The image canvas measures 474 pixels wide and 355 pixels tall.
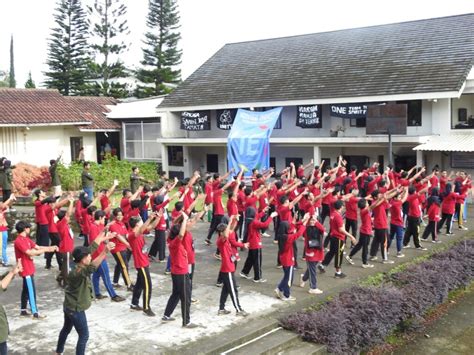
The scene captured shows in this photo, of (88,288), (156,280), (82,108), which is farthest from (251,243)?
(82,108)

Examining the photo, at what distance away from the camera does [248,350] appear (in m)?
6.79

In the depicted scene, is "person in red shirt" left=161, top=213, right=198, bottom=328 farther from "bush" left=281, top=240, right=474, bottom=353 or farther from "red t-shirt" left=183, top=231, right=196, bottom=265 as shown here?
"bush" left=281, top=240, right=474, bottom=353

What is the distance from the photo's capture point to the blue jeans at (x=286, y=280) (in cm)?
813

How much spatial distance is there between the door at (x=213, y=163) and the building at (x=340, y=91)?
6 centimetres

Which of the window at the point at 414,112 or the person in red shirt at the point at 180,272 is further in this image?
the window at the point at 414,112

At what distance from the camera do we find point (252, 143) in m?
18.7

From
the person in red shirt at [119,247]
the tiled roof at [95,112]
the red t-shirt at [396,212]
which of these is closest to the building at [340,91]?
the tiled roof at [95,112]

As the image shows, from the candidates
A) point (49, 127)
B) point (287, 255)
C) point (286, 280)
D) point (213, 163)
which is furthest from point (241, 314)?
point (213, 163)

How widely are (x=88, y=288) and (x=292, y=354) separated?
2781mm

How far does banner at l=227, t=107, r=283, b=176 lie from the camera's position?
1847 centimetres

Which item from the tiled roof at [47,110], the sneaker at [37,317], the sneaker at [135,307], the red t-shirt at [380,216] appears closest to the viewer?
the sneaker at [37,317]

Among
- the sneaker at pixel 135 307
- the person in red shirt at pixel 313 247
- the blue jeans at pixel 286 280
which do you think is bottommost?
the sneaker at pixel 135 307

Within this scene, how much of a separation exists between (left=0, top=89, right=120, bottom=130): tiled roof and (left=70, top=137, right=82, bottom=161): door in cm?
73

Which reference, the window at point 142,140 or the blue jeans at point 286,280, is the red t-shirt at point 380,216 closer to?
the blue jeans at point 286,280
